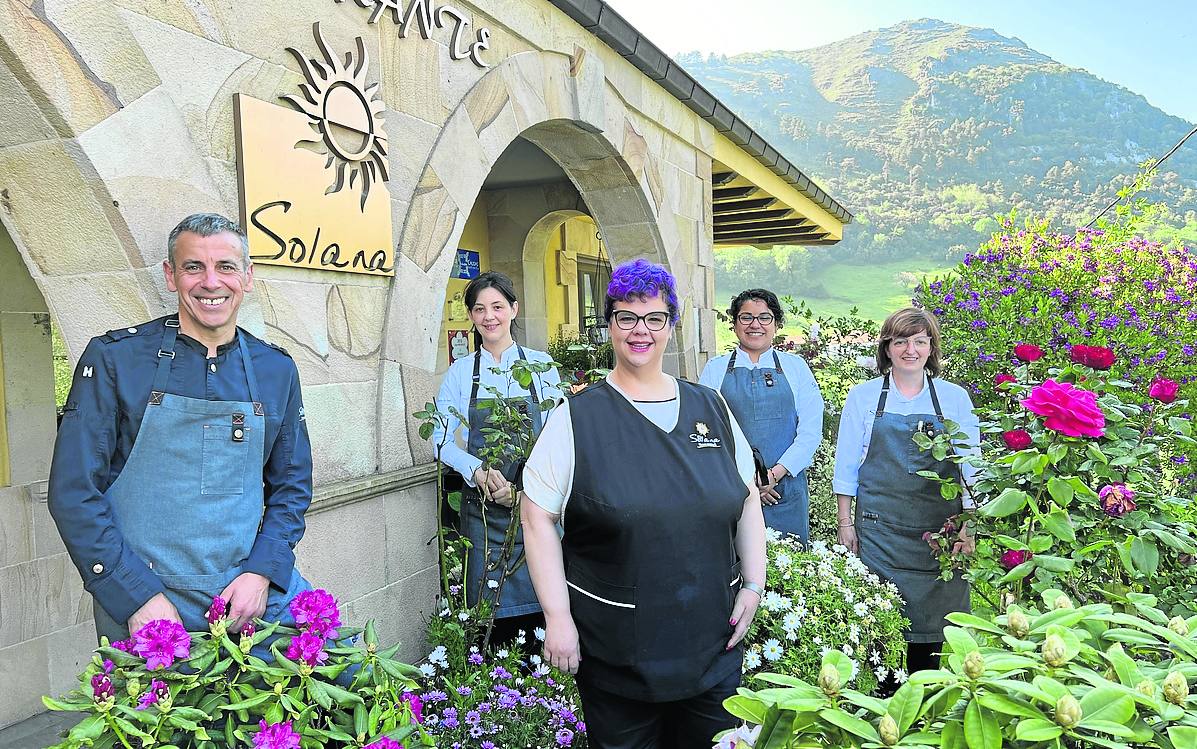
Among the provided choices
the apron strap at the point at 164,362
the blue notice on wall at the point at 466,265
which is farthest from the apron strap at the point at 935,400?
the blue notice on wall at the point at 466,265

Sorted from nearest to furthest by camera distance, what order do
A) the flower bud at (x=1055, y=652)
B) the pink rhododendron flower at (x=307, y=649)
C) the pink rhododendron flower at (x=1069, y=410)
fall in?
the flower bud at (x=1055, y=652)
the pink rhododendron flower at (x=307, y=649)
the pink rhododendron flower at (x=1069, y=410)

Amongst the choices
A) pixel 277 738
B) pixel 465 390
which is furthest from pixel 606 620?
pixel 465 390

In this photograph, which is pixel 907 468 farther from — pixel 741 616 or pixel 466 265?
pixel 466 265

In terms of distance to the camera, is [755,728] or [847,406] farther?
[847,406]

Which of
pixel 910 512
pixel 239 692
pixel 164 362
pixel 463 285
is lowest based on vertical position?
pixel 910 512

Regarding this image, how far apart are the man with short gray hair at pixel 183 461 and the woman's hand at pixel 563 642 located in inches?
26.3

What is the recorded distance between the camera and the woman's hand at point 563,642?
75.6 inches

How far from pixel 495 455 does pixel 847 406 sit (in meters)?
1.50

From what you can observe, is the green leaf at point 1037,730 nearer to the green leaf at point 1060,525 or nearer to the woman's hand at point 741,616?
the woman's hand at point 741,616

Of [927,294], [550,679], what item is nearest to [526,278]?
[927,294]

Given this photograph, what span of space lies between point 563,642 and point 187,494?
959mm

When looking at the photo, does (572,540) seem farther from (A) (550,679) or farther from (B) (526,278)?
Answer: (B) (526,278)

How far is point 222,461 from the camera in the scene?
6.08 ft

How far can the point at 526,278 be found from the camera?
29.4ft
